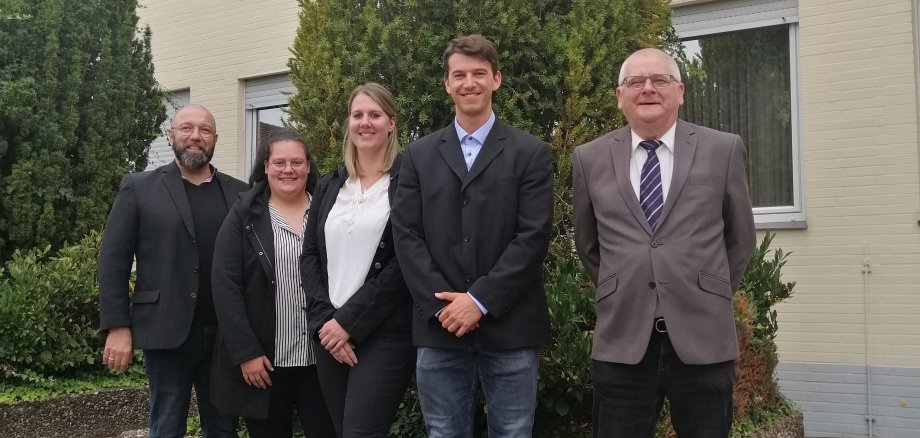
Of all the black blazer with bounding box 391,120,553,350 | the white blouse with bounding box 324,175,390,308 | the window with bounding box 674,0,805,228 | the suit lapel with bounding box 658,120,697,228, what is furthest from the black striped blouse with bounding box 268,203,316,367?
the window with bounding box 674,0,805,228

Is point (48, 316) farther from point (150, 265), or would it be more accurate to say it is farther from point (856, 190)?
point (856, 190)

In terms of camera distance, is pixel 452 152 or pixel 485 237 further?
pixel 452 152

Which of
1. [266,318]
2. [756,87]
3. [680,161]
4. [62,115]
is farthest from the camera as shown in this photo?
[62,115]

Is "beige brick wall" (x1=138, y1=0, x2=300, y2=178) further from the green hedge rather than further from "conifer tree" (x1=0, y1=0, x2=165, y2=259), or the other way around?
the green hedge

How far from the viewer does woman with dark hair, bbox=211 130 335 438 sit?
12.3ft

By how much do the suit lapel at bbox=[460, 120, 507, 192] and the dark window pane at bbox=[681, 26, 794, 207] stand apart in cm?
448

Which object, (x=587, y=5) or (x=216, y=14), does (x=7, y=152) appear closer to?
(x=216, y=14)

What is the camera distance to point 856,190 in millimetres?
6754

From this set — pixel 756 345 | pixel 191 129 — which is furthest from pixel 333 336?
pixel 756 345

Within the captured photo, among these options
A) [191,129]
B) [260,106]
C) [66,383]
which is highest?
[260,106]

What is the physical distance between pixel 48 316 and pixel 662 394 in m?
5.38

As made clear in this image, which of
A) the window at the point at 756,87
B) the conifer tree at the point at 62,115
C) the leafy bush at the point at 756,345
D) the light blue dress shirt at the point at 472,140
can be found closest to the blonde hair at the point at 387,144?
the light blue dress shirt at the point at 472,140

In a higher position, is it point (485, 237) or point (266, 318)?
point (485, 237)

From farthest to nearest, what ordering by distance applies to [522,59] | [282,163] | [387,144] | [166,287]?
[522,59] < [166,287] < [282,163] < [387,144]
